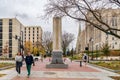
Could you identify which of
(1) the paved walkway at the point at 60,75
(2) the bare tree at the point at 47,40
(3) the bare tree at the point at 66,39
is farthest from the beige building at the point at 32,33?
(1) the paved walkway at the point at 60,75

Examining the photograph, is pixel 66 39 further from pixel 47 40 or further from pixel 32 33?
pixel 32 33

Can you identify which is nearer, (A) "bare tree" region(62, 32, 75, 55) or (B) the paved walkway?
(B) the paved walkway

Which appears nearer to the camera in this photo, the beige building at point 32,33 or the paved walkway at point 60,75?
the paved walkway at point 60,75

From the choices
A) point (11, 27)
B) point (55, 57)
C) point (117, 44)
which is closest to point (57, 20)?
point (55, 57)

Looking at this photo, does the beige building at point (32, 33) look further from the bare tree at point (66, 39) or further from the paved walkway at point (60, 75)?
the paved walkway at point (60, 75)

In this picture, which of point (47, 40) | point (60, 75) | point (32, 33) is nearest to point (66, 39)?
point (47, 40)

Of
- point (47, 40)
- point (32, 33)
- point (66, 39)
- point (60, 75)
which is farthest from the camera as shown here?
point (32, 33)

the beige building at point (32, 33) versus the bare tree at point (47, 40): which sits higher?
the beige building at point (32, 33)

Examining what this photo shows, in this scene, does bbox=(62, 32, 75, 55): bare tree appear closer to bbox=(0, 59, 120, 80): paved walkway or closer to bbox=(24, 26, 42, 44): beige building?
bbox=(24, 26, 42, 44): beige building

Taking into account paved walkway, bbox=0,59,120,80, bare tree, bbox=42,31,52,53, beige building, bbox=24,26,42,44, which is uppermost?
beige building, bbox=24,26,42,44

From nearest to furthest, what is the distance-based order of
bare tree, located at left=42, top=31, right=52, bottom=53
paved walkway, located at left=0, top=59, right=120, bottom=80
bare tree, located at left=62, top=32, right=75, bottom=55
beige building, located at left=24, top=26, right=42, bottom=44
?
paved walkway, located at left=0, top=59, right=120, bottom=80, bare tree, located at left=42, top=31, right=52, bottom=53, bare tree, located at left=62, top=32, right=75, bottom=55, beige building, located at left=24, top=26, right=42, bottom=44

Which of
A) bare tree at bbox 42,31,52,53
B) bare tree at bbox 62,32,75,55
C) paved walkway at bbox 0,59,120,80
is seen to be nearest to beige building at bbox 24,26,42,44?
bare tree at bbox 62,32,75,55

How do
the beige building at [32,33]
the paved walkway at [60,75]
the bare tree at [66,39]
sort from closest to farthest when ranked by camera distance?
1. the paved walkway at [60,75]
2. the bare tree at [66,39]
3. the beige building at [32,33]

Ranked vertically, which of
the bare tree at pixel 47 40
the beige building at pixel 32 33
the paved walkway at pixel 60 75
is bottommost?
the paved walkway at pixel 60 75
